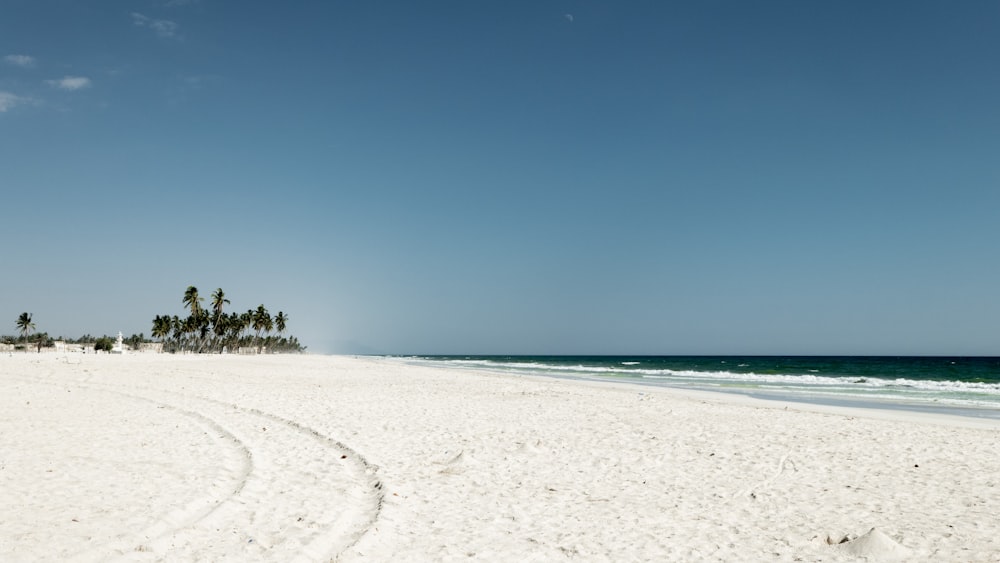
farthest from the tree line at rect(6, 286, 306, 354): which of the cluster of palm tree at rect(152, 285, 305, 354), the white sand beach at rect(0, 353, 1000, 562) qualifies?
the white sand beach at rect(0, 353, 1000, 562)

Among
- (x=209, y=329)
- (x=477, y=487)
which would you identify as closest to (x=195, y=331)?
(x=209, y=329)

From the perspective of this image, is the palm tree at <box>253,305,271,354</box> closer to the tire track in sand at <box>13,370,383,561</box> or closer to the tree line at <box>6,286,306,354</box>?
the tree line at <box>6,286,306,354</box>

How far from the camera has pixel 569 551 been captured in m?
5.84

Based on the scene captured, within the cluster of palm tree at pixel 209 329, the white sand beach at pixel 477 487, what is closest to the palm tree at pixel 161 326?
the cluster of palm tree at pixel 209 329

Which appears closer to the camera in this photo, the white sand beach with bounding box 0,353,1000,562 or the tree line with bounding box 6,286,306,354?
the white sand beach with bounding box 0,353,1000,562

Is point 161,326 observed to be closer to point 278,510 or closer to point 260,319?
point 260,319

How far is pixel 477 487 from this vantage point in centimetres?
812

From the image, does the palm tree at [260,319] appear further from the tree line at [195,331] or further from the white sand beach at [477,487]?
the white sand beach at [477,487]

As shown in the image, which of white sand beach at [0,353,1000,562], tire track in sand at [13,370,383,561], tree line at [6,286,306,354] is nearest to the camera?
tire track in sand at [13,370,383,561]

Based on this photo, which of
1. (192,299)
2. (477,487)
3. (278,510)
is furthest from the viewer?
(192,299)

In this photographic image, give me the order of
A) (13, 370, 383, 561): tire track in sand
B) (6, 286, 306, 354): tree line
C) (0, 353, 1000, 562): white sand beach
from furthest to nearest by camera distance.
Answer: 1. (6, 286, 306, 354): tree line
2. (0, 353, 1000, 562): white sand beach
3. (13, 370, 383, 561): tire track in sand

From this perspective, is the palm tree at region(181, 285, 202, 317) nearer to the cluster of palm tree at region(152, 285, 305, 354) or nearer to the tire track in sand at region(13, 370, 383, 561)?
the cluster of palm tree at region(152, 285, 305, 354)

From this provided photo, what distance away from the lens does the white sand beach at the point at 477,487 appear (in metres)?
5.84

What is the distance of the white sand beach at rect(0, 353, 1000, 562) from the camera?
5844mm
